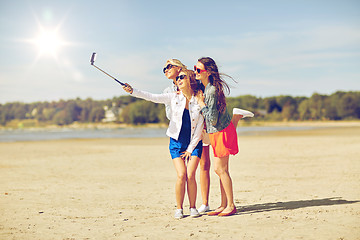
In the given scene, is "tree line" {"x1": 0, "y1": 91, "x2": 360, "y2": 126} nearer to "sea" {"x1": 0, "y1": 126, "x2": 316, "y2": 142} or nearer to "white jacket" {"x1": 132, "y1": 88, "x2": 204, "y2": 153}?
"sea" {"x1": 0, "y1": 126, "x2": 316, "y2": 142}

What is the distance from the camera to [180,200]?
234 inches

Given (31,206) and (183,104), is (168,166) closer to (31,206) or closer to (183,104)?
(31,206)

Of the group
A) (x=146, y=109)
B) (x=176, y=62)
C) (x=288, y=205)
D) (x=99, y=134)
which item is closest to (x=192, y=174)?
(x=176, y=62)

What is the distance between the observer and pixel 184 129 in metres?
5.89

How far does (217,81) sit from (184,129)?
866mm

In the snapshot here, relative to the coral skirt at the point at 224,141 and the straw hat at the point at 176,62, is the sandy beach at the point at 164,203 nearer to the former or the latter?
the coral skirt at the point at 224,141

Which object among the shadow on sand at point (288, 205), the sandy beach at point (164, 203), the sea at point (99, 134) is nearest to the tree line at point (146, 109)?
the sea at point (99, 134)

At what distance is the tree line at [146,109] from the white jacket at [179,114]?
68238 mm

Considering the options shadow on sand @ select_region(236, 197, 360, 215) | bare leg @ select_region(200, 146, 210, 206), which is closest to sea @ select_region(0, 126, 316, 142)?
shadow on sand @ select_region(236, 197, 360, 215)

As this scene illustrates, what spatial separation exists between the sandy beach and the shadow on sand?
2cm

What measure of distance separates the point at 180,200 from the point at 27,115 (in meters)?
103

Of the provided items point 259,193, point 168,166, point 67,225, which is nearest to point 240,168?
point 168,166

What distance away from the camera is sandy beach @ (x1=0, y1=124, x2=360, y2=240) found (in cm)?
528

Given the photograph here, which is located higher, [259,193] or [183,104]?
[183,104]
